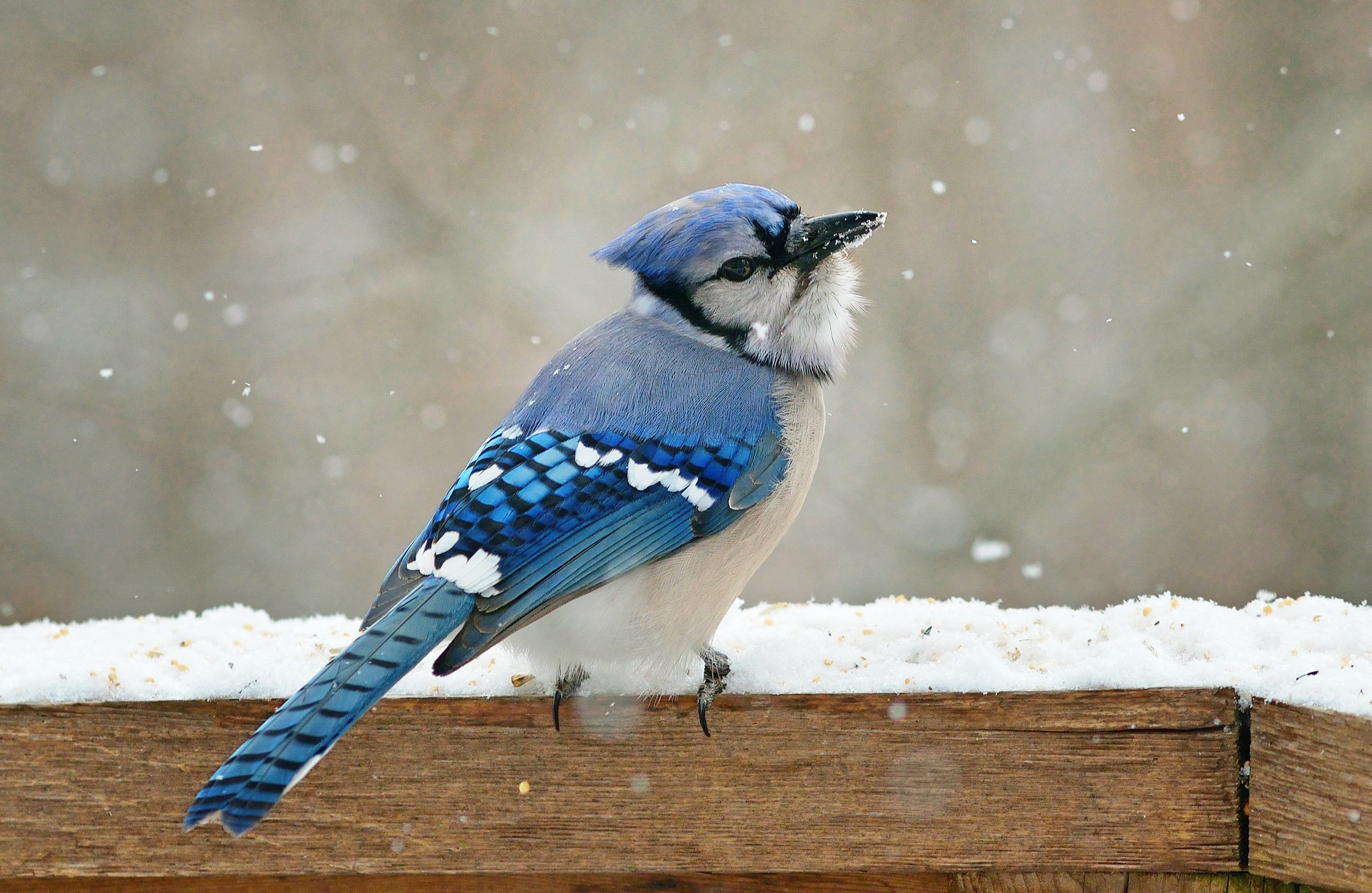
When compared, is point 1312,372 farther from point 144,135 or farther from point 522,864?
point 144,135

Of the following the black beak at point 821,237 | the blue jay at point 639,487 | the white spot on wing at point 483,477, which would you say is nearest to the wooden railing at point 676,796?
the blue jay at point 639,487

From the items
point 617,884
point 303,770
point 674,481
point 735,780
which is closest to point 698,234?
point 674,481

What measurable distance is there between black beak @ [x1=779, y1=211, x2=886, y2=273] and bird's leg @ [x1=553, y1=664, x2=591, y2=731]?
3.08ft

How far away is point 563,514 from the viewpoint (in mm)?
2109

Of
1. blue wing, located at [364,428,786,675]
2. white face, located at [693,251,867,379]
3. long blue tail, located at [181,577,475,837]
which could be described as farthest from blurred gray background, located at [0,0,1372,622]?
long blue tail, located at [181,577,475,837]

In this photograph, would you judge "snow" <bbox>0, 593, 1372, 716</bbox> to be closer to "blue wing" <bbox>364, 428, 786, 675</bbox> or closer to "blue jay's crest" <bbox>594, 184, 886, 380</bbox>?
"blue wing" <bbox>364, 428, 786, 675</bbox>

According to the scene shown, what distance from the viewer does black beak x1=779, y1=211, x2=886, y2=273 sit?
262 cm

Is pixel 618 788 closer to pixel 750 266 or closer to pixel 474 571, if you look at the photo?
pixel 474 571

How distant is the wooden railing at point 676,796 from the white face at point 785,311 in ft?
2.82

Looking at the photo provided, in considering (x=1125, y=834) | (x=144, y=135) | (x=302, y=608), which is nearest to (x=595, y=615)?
(x=1125, y=834)

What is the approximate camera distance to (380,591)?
6.75 ft

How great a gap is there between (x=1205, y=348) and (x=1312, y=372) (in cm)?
42

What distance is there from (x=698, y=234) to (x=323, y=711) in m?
1.28

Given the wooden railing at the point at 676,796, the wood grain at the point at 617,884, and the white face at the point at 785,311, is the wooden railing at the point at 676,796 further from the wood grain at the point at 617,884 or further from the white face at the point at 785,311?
the white face at the point at 785,311
